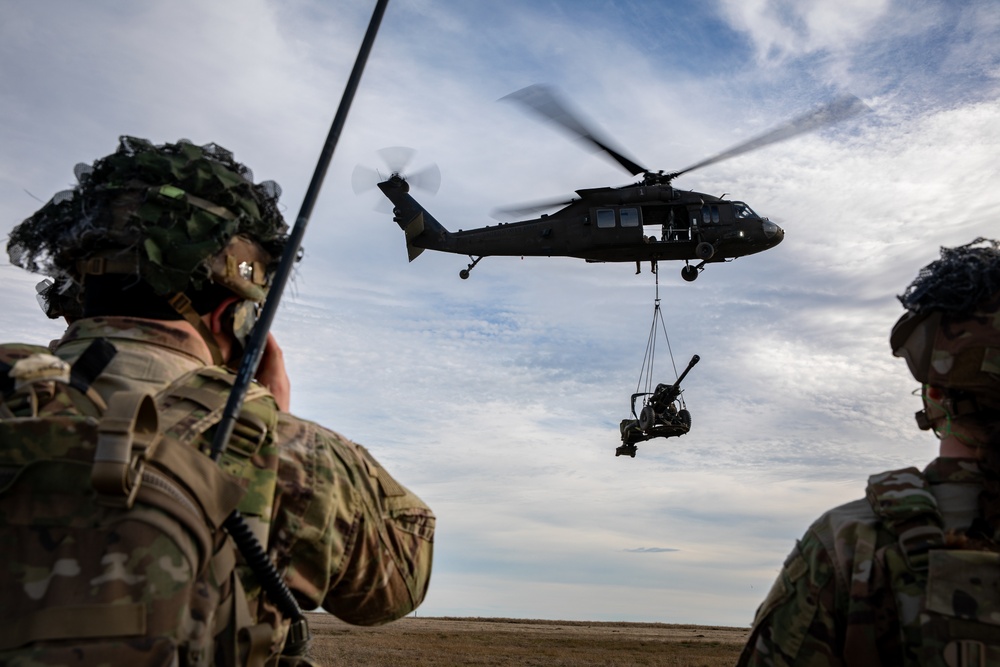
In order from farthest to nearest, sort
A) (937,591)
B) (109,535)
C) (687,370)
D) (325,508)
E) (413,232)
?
(413,232) < (687,370) < (937,591) < (325,508) < (109,535)

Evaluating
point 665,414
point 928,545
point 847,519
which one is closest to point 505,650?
point 665,414

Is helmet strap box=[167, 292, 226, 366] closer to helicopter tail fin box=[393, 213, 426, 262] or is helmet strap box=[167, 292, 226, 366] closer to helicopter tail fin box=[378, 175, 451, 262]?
helicopter tail fin box=[378, 175, 451, 262]

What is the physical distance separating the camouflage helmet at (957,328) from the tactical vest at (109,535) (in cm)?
182

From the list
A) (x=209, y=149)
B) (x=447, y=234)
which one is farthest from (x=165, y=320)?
(x=447, y=234)

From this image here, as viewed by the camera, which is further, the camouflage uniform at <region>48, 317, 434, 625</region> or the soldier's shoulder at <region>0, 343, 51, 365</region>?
the camouflage uniform at <region>48, 317, 434, 625</region>

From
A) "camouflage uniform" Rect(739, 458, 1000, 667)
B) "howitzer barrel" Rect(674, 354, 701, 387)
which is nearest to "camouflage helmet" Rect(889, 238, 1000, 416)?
"camouflage uniform" Rect(739, 458, 1000, 667)

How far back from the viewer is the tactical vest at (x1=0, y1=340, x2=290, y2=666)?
1775 millimetres

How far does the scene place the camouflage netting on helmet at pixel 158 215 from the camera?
2.32 metres

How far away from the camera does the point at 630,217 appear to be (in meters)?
23.2

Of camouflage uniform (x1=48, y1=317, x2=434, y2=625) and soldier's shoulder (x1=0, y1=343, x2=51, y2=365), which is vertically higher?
soldier's shoulder (x1=0, y1=343, x2=51, y2=365)

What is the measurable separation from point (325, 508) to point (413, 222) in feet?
92.1

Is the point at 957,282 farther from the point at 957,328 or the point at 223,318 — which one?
the point at 223,318

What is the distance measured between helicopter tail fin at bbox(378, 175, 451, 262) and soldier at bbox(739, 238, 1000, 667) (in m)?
24.9

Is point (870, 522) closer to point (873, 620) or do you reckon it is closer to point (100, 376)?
point (873, 620)
